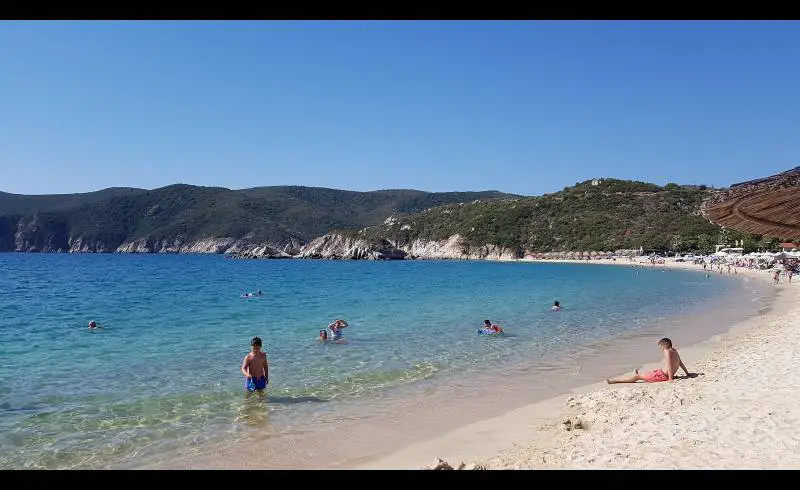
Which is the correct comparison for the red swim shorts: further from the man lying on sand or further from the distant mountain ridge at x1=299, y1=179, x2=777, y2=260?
the distant mountain ridge at x1=299, y1=179, x2=777, y2=260

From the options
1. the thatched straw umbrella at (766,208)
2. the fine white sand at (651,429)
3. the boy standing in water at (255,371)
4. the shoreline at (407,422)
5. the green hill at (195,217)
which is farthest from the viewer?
the green hill at (195,217)

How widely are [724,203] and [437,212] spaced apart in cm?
14836

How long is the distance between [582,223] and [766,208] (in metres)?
118

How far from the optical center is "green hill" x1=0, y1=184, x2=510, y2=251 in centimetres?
17200

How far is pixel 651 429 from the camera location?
→ 7.21 meters

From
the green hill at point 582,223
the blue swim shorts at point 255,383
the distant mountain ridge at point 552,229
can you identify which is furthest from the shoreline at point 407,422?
the distant mountain ridge at point 552,229

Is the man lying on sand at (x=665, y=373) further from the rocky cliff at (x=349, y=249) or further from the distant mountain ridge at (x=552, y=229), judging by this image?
the rocky cliff at (x=349, y=249)

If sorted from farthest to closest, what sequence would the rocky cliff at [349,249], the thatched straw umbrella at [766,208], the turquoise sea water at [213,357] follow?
the rocky cliff at [349,249]
the turquoise sea water at [213,357]
the thatched straw umbrella at [766,208]

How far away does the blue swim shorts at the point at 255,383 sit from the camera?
34.1 feet

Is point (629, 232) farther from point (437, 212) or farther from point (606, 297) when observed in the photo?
point (606, 297)

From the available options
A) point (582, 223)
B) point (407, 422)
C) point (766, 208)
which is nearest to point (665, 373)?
point (407, 422)

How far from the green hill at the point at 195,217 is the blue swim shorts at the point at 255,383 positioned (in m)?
154
